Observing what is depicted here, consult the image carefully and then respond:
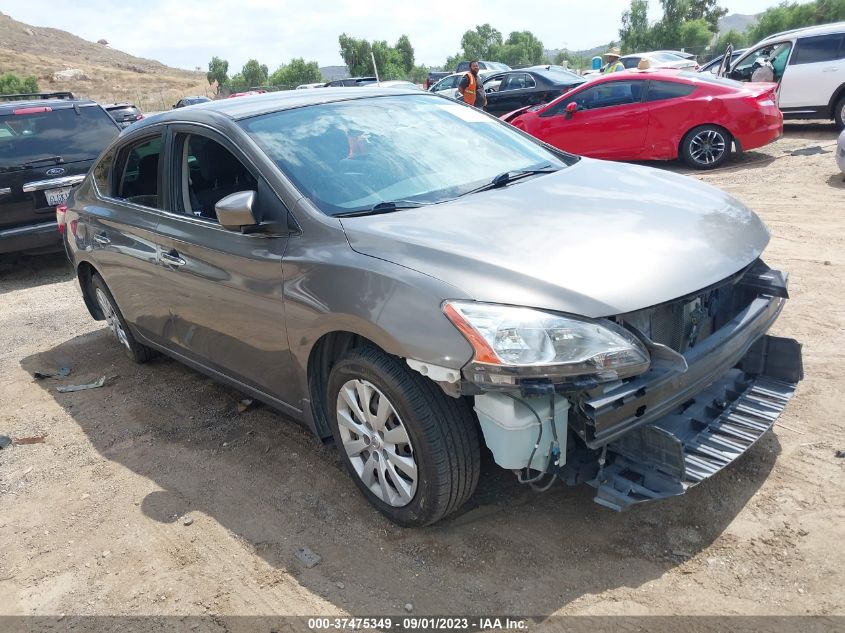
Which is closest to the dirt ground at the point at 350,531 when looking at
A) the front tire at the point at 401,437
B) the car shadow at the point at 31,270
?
the front tire at the point at 401,437

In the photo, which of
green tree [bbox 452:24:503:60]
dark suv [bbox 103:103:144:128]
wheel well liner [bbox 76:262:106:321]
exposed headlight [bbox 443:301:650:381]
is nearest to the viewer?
exposed headlight [bbox 443:301:650:381]

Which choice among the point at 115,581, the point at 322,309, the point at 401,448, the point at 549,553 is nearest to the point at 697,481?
the point at 549,553

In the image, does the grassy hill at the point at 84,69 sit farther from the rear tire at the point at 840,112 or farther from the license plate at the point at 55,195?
the rear tire at the point at 840,112

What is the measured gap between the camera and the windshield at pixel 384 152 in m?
3.31

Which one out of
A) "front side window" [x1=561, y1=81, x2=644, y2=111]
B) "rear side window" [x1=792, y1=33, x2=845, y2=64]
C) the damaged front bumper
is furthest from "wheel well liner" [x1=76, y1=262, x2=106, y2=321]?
"rear side window" [x1=792, y1=33, x2=845, y2=64]

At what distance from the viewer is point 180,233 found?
389 centimetres

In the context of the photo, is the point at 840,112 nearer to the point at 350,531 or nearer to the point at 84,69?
the point at 350,531

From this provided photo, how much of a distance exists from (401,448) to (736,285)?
5.57 feet

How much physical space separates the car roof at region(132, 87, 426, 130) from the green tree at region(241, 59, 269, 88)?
116 meters

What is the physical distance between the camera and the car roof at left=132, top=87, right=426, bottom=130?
3740mm

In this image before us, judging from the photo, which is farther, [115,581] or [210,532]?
[210,532]

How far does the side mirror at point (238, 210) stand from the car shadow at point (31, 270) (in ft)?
19.9

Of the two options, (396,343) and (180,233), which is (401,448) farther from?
(180,233)

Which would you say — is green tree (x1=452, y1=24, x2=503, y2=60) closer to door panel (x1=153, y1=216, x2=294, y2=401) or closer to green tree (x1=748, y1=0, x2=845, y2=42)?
green tree (x1=748, y1=0, x2=845, y2=42)
